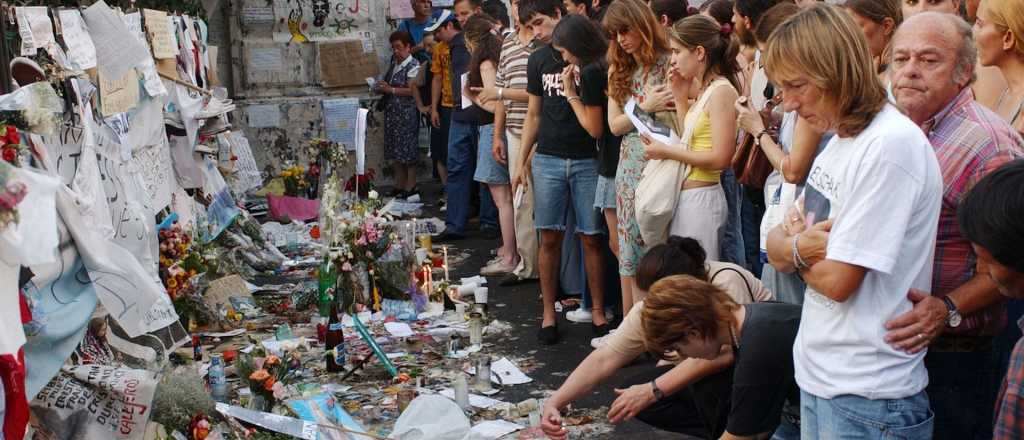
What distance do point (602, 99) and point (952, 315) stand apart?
3.63 meters

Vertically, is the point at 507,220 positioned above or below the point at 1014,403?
below

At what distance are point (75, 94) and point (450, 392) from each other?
2.39 metres

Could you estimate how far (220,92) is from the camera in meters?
9.32

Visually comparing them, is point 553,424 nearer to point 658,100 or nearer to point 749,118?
point 749,118

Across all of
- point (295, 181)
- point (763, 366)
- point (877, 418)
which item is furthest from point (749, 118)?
point (295, 181)

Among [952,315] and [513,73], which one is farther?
[513,73]

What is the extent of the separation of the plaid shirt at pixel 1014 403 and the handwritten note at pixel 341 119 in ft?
36.0

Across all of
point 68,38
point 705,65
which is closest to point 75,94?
point 68,38

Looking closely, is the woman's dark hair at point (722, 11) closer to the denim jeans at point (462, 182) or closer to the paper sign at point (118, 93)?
the paper sign at point (118, 93)

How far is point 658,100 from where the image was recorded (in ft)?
19.2

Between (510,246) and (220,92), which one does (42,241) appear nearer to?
(510,246)

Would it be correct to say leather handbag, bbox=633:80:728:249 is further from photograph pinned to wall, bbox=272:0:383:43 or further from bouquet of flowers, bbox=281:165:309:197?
photograph pinned to wall, bbox=272:0:383:43

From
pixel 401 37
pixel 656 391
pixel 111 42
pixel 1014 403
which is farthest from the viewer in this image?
pixel 401 37

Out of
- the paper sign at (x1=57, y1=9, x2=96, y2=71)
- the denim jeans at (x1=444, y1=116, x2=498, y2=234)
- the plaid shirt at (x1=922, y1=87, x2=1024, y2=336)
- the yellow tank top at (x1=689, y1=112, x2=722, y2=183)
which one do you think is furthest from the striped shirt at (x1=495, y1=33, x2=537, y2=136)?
the plaid shirt at (x1=922, y1=87, x2=1024, y2=336)
